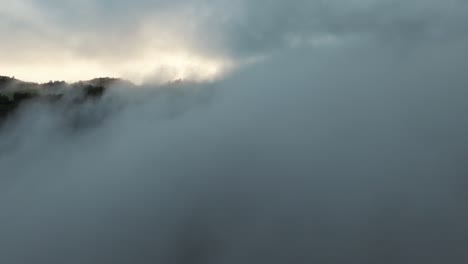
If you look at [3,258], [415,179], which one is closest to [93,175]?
[3,258]

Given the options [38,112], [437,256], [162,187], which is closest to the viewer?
[437,256]

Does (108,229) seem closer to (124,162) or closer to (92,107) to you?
(124,162)

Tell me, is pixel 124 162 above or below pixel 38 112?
below

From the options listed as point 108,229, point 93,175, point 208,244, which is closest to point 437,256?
point 208,244

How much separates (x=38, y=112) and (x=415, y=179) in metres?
49.6

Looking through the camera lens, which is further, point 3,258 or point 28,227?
point 28,227

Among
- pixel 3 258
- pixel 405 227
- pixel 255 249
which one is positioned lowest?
pixel 3 258

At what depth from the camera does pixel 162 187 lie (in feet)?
190

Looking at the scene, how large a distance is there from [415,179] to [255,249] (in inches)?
749

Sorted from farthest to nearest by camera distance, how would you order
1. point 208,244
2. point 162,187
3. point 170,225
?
point 162,187 → point 170,225 → point 208,244

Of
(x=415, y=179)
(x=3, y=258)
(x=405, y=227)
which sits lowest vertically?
(x=3, y=258)

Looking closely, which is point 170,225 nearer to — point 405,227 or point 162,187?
point 162,187

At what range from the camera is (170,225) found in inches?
2000

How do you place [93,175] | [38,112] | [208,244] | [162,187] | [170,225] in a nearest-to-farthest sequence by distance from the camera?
[208,244], [170,225], [162,187], [93,175], [38,112]
